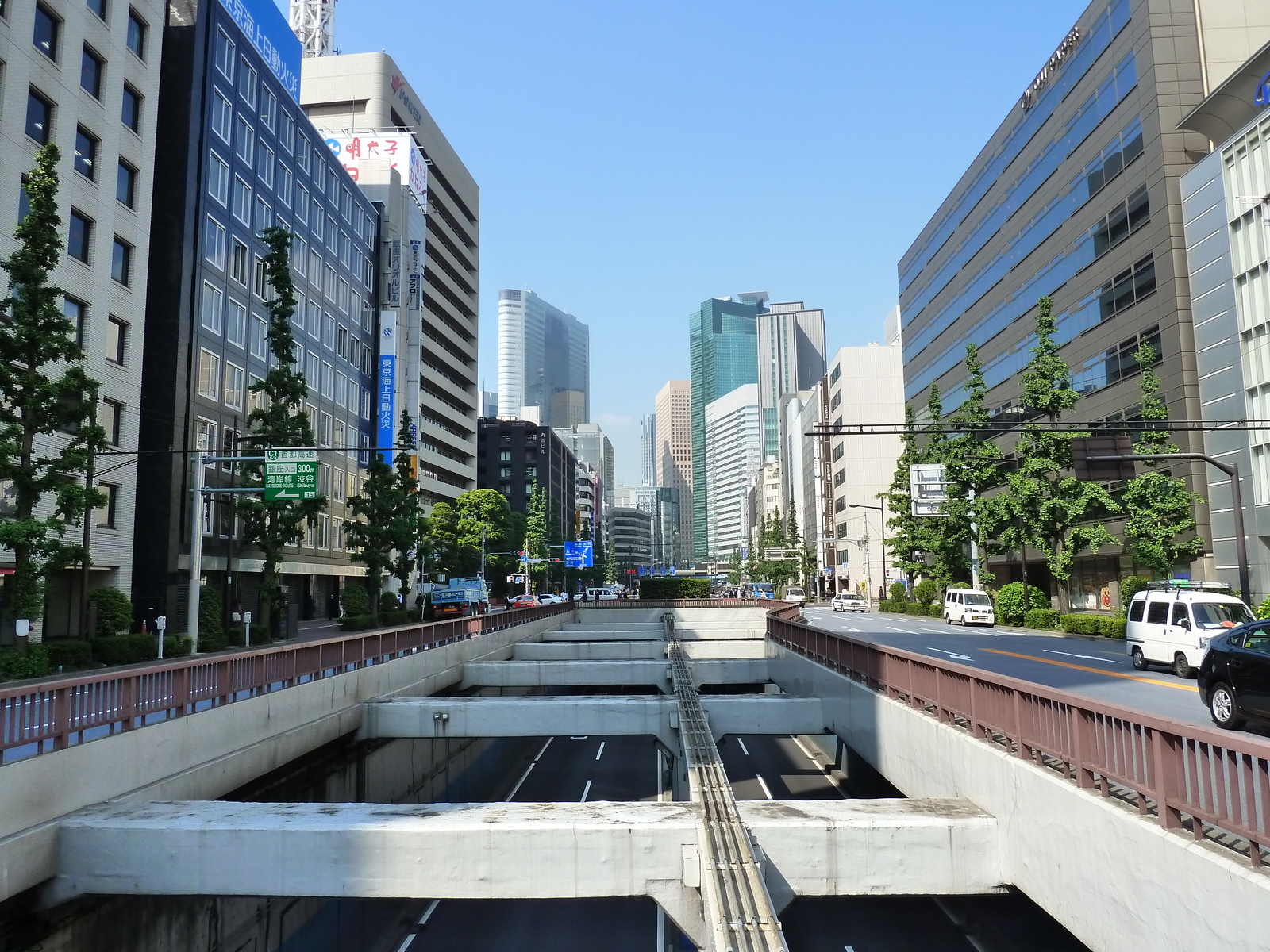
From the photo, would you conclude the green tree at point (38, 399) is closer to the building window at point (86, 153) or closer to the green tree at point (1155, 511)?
the building window at point (86, 153)

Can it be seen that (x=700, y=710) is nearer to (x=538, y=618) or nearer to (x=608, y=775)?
(x=608, y=775)

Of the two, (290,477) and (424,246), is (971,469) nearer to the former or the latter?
(290,477)

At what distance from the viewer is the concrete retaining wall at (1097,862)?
20.2 ft

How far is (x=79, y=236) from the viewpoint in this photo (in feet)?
114

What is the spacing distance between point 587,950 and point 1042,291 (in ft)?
193

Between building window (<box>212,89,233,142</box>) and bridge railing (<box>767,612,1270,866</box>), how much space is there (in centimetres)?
4490

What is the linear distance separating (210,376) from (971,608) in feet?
136

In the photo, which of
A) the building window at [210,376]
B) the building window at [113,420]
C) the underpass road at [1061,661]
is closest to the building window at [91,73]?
the building window at [210,376]

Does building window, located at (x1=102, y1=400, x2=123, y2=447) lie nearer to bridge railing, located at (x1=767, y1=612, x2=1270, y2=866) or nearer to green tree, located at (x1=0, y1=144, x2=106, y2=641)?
green tree, located at (x1=0, y1=144, x2=106, y2=641)

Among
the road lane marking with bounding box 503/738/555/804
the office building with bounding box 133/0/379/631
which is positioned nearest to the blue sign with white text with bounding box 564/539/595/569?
the office building with bounding box 133/0/379/631

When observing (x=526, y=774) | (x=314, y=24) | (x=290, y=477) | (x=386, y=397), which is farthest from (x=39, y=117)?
(x=314, y=24)

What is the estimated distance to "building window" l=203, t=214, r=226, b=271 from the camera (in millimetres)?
43156

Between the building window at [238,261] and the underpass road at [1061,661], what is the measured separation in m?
35.8

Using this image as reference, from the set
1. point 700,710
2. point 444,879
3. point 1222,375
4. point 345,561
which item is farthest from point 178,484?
point 1222,375
